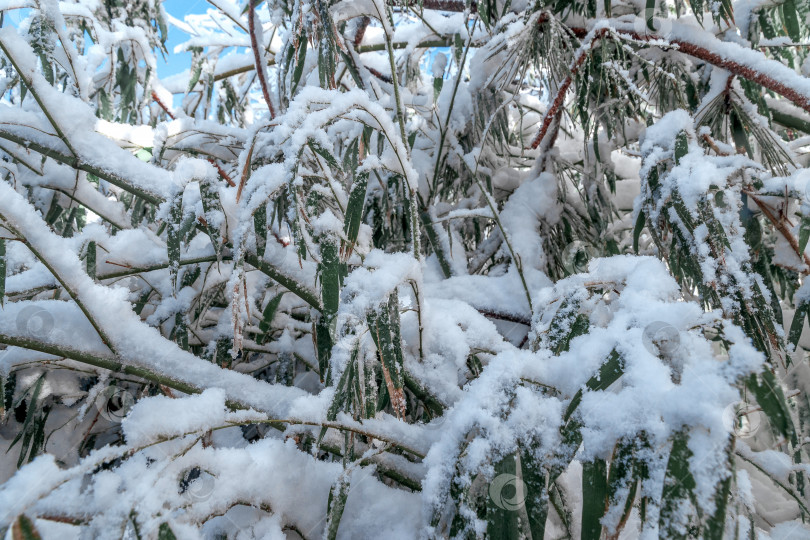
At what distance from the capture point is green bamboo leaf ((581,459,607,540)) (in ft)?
1.23

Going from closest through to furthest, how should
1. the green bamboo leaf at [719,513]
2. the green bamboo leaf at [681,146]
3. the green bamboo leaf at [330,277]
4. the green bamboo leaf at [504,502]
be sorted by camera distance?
the green bamboo leaf at [719,513] → the green bamboo leaf at [504,502] → the green bamboo leaf at [330,277] → the green bamboo leaf at [681,146]

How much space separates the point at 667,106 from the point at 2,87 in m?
1.60

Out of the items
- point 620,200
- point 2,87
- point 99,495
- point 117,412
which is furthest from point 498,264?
point 2,87

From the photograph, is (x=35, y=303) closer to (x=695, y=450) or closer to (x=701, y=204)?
(x=695, y=450)

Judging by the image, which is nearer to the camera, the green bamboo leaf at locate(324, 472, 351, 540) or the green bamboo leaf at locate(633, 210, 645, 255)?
the green bamboo leaf at locate(324, 472, 351, 540)

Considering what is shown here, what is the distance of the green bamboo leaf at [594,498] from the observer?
375mm

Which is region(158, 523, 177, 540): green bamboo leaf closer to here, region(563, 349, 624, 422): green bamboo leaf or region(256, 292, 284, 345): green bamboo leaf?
region(563, 349, 624, 422): green bamboo leaf

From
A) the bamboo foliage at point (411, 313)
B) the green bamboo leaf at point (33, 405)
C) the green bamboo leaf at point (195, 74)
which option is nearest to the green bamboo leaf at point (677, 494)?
the bamboo foliage at point (411, 313)

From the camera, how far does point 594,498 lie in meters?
0.38

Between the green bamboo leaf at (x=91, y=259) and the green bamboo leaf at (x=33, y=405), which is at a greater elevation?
the green bamboo leaf at (x=91, y=259)

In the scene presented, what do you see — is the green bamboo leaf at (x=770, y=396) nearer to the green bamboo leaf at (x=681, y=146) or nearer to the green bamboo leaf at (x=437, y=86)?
the green bamboo leaf at (x=681, y=146)

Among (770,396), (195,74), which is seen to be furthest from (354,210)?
(195,74)

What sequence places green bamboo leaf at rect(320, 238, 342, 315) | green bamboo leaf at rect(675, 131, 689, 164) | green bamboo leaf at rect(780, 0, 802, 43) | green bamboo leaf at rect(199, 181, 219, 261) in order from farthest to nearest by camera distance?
green bamboo leaf at rect(780, 0, 802, 43)
green bamboo leaf at rect(675, 131, 689, 164)
green bamboo leaf at rect(199, 181, 219, 261)
green bamboo leaf at rect(320, 238, 342, 315)

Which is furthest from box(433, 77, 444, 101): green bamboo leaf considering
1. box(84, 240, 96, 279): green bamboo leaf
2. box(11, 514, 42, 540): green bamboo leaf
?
box(11, 514, 42, 540): green bamboo leaf
